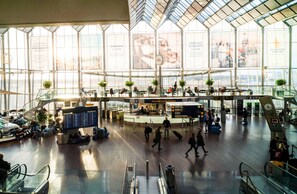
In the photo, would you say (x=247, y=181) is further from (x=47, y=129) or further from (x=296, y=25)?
(x=296, y=25)

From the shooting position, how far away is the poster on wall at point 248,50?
3152 centimetres

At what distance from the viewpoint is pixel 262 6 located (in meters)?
23.3

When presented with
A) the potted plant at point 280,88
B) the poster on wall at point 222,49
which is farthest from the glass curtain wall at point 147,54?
the potted plant at point 280,88

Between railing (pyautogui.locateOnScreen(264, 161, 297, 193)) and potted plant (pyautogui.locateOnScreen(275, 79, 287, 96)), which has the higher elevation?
potted plant (pyautogui.locateOnScreen(275, 79, 287, 96))

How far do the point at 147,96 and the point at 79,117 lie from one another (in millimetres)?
11245

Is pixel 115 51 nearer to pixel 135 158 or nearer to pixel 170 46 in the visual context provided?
pixel 170 46

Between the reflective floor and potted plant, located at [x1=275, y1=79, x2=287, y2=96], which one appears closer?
the reflective floor

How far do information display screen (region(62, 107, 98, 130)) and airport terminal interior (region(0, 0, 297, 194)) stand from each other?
0.07 metres

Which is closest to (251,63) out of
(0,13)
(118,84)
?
(118,84)

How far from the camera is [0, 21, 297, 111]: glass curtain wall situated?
31.1 meters

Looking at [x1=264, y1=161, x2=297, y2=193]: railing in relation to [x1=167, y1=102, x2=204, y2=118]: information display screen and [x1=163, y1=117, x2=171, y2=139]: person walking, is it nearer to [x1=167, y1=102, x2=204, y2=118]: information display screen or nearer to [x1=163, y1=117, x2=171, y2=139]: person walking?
[x1=163, y1=117, x2=171, y2=139]: person walking

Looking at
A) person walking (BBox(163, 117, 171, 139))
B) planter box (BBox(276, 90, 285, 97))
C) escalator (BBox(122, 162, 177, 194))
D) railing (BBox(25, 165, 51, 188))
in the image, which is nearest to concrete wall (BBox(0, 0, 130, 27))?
escalator (BBox(122, 162, 177, 194))

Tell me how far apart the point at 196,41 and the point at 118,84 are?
10.5 m

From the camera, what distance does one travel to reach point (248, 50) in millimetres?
31672
